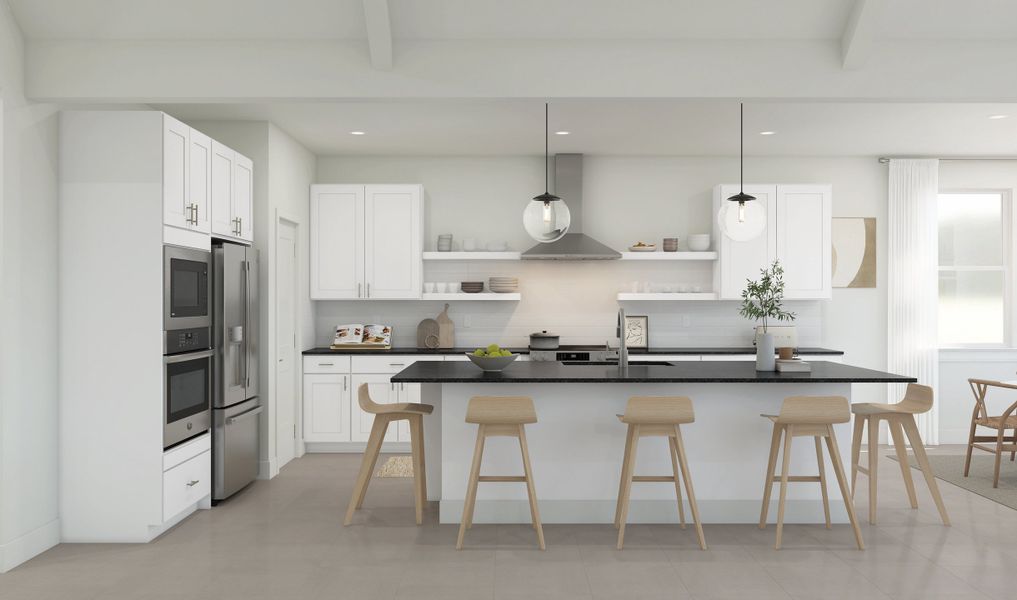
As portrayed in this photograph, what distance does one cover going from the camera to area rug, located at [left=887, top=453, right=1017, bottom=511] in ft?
17.0

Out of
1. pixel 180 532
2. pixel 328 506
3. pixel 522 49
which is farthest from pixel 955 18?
pixel 180 532

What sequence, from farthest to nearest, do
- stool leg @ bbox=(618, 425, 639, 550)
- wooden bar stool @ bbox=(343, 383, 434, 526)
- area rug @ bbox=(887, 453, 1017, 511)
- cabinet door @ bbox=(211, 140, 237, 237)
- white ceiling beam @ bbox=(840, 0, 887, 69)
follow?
area rug @ bbox=(887, 453, 1017, 511) < cabinet door @ bbox=(211, 140, 237, 237) < wooden bar stool @ bbox=(343, 383, 434, 526) < stool leg @ bbox=(618, 425, 639, 550) < white ceiling beam @ bbox=(840, 0, 887, 69)

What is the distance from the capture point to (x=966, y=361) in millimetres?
7203

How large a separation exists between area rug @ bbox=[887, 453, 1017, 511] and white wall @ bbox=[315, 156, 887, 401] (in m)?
1.22

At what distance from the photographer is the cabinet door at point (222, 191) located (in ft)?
15.9

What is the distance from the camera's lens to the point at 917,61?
13.4ft

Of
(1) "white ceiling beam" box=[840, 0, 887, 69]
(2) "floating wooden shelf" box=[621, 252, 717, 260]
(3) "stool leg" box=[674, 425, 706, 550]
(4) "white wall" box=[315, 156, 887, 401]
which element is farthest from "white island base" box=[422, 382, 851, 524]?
(4) "white wall" box=[315, 156, 887, 401]

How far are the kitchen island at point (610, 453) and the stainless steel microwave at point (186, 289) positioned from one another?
153cm

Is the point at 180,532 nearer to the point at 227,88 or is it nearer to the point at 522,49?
the point at 227,88

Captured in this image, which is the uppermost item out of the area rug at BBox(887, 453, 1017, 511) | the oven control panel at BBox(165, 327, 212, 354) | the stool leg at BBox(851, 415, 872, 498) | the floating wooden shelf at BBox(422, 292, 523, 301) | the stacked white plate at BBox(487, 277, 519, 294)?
the stacked white plate at BBox(487, 277, 519, 294)

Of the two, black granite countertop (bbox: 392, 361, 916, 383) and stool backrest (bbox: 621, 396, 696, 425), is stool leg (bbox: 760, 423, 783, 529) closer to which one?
black granite countertop (bbox: 392, 361, 916, 383)

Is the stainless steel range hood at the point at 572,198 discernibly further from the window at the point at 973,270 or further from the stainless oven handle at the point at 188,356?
the window at the point at 973,270

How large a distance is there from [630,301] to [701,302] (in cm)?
71

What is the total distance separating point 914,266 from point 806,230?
1230mm
